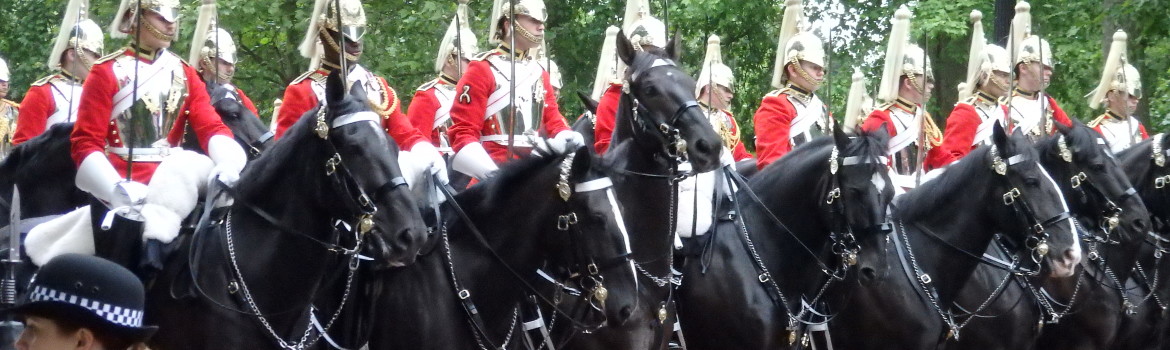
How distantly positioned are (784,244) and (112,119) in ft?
11.3

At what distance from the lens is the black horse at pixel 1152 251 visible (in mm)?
11828

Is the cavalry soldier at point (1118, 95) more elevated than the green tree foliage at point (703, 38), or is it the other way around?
the cavalry soldier at point (1118, 95)

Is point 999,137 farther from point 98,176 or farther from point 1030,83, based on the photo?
point 98,176

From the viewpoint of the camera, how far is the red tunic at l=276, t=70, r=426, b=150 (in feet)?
27.8

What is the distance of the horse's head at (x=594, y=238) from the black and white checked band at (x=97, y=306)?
370 centimetres

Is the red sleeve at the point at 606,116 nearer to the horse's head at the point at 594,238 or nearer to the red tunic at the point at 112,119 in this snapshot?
the horse's head at the point at 594,238

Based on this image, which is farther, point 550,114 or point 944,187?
point 944,187

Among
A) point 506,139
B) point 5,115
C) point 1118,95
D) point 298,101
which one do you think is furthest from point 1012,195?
point 5,115

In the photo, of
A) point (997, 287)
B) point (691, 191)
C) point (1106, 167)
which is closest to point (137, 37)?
point (691, 191)

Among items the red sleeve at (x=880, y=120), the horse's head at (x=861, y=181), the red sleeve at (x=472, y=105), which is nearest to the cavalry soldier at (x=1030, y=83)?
the red sleeve at (x=880, y=120)

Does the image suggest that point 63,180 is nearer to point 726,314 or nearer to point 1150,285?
point 726,314

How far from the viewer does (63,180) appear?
31.1 ft

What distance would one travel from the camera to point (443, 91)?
11.1m

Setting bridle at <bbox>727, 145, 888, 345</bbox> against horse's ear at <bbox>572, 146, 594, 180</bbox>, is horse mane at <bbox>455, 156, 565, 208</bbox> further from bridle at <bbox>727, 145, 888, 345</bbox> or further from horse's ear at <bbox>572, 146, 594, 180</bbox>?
bridle at <bbox>727, 145, 888, 345</bbox>
